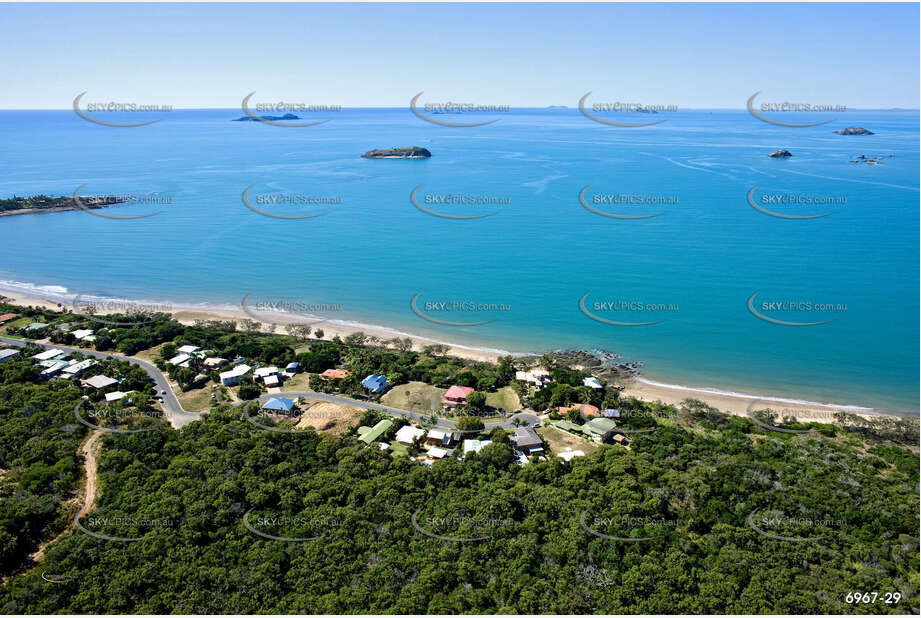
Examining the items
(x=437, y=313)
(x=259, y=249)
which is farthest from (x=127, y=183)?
(x=437, y=313)

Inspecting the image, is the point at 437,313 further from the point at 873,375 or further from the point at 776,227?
the point at 776,227

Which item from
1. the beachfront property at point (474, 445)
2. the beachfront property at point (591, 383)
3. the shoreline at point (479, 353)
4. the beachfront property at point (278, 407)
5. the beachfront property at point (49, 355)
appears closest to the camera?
the beachfront property at point (474, 445)

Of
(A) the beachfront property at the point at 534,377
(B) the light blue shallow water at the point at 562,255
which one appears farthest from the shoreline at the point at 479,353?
(A) the beachfront property at the point at 534,377

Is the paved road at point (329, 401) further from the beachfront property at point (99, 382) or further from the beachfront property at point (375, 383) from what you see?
the beachfront property at point (99, 382)

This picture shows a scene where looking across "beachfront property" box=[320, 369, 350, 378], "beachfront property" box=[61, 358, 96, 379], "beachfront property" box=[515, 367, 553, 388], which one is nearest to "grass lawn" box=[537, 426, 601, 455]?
"beachfront property" box=[515, 367, 553, 388]

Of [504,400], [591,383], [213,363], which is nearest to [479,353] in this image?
[504,400]

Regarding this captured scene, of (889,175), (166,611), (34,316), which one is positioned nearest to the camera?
(166,611)

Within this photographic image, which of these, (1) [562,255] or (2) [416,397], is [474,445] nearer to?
(2) [416,397]

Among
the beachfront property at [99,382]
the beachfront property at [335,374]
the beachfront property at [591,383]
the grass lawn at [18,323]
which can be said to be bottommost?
the beachfront property at [591,383]
